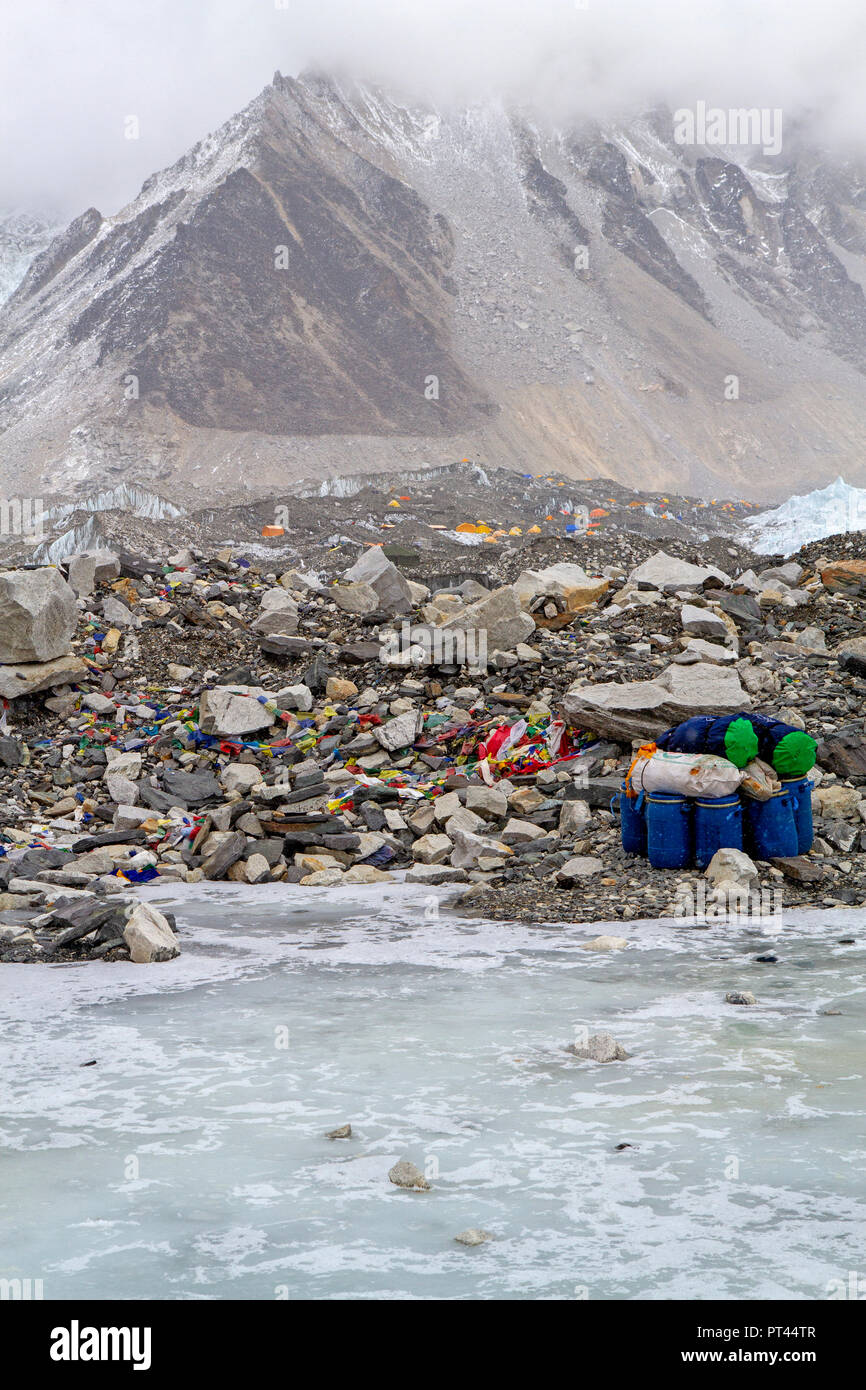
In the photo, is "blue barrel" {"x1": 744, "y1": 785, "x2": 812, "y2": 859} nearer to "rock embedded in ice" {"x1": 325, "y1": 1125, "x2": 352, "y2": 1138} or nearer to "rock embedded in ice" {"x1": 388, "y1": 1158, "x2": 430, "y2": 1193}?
"rock embedded in ice" {"x1": 325, "y1": 1125, "x2": 352, "y2": 1138}

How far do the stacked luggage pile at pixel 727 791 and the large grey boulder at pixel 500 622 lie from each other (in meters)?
3.13

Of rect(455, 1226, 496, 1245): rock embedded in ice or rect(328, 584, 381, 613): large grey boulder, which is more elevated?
rect(328, 584, 381, 613): large grey boulder

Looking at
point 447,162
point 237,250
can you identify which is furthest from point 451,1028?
point 447,162

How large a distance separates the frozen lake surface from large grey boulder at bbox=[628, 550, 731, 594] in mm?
5472

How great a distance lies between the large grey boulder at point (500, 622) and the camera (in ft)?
28.1

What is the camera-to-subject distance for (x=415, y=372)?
52781 mm

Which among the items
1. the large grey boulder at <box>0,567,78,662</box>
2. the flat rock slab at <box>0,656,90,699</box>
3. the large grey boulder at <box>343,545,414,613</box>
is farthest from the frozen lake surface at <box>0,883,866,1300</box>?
the large grey boulder at <box>343,545,414,613</box>

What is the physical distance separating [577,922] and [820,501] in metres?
29.5

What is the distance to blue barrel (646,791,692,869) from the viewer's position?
5414 mm

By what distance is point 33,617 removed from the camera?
27.6 ft

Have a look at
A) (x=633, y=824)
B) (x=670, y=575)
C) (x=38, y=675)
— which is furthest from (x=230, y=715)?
(x=670, y=575)

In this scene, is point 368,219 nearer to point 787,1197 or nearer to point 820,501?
point 820,501

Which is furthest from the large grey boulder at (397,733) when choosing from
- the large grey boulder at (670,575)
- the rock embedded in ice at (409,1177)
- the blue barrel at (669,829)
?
the rock embedded in ice at (409,1177)

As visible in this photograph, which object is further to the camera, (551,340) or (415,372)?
(551,340)
